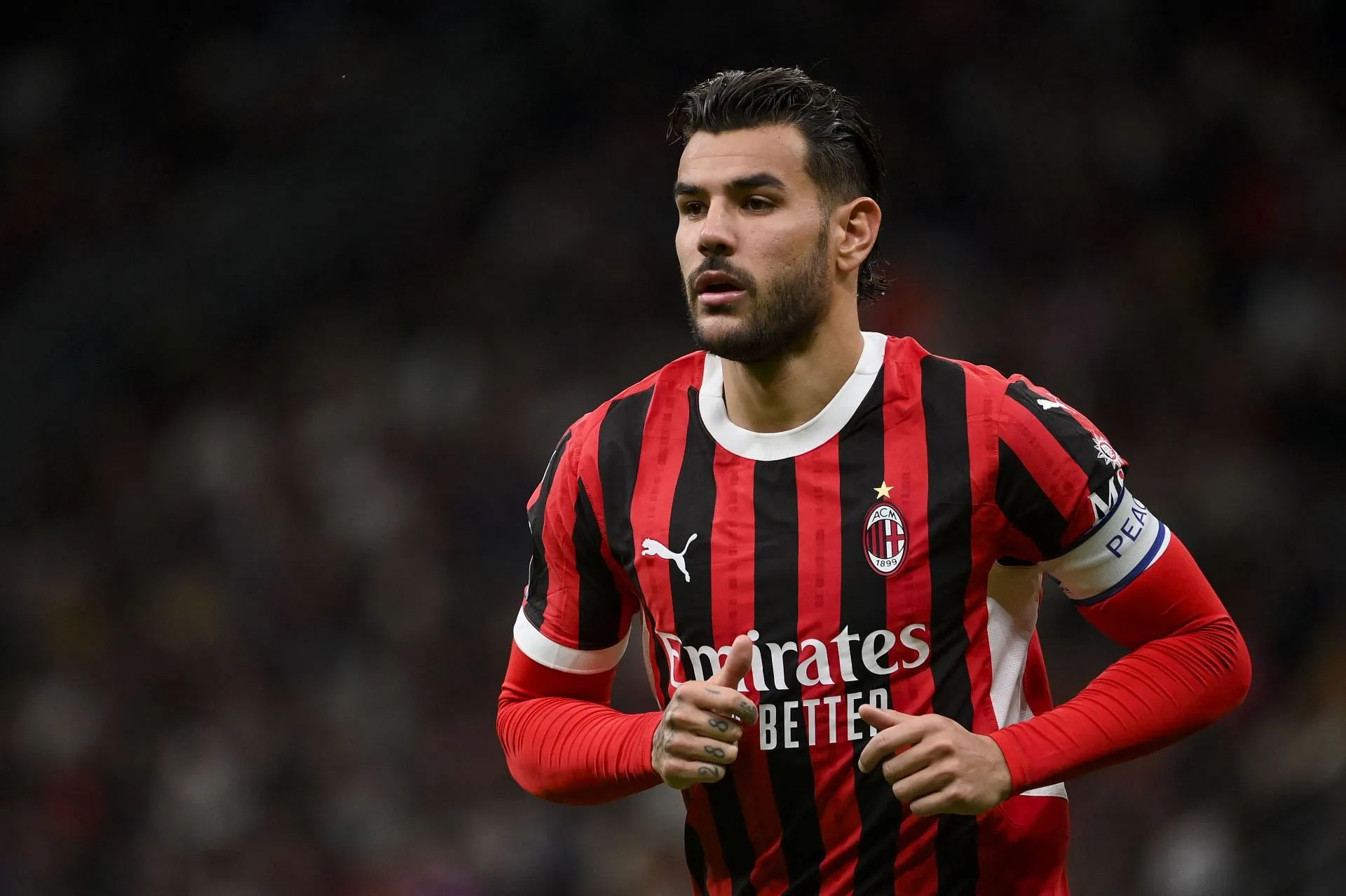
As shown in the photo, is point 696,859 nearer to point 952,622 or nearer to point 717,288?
point 952,622

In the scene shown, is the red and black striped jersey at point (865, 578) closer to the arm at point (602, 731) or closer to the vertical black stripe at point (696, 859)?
the vertical black stripe at point (696, 859)

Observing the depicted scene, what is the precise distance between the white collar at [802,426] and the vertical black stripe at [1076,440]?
0.82 ft

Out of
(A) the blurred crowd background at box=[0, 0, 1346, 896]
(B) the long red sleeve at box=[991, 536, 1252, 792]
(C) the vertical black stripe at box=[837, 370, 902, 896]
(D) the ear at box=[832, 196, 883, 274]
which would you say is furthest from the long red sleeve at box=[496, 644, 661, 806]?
(A) the blurred crowd background at box=[0, 0, 1346, 896]

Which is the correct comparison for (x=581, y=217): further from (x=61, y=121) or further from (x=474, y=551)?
(x=61, y=121)

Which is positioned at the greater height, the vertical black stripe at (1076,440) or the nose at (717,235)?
the nose at (717,235)

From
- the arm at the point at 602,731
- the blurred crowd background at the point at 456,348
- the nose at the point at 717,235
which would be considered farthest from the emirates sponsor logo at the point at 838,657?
the blurred crowd background at the point at 456,348

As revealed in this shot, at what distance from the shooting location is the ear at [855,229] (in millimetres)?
2482

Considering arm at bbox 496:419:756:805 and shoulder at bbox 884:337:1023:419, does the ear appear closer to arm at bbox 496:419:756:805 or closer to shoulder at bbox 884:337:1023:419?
shoulder at bbox 884:337:1023:419

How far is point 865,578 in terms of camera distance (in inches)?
90.3

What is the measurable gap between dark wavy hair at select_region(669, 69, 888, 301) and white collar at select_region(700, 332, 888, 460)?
27 centimetres

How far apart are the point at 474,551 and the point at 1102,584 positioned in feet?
14.4

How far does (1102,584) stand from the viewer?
231cm

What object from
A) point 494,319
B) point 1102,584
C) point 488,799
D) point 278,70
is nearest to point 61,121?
point 278,70

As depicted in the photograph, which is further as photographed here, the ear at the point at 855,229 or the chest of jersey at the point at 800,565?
the ear at the point at 855,229
